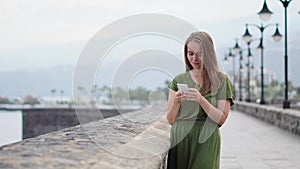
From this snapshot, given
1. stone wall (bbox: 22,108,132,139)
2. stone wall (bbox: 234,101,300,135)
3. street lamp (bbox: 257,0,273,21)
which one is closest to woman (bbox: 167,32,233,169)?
stone wall (bbox: 234,101,300,135)

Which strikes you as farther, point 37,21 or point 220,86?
point 37,21

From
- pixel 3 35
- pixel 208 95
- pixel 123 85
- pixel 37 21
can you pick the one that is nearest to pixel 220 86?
pixel 208 95

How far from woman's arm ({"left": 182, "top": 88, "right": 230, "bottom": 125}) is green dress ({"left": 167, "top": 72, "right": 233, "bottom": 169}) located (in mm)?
39

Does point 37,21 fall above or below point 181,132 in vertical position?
above

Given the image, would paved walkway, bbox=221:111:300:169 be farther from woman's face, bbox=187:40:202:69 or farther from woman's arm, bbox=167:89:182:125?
woman's face, bbox=187:40:202:69

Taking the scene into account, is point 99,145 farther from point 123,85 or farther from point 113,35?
point 123,85

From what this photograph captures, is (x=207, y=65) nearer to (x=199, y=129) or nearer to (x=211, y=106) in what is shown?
(x=211, y=106)

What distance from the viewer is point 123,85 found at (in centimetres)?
419

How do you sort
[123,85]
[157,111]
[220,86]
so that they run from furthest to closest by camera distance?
[157,111], [123,85], [220,86]

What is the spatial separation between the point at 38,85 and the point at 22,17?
31.7 m

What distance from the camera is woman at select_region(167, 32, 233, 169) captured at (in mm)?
3117

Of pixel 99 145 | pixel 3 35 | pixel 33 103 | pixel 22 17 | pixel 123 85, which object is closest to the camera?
pixel 99 145

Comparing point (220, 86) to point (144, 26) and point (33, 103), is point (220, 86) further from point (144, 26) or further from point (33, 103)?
point (33, 103)

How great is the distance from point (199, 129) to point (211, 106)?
0.62 ft
